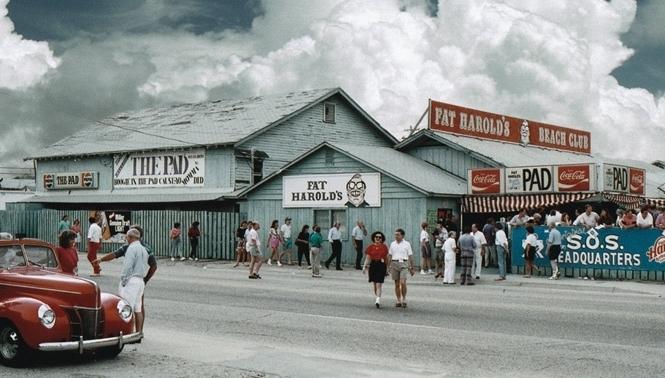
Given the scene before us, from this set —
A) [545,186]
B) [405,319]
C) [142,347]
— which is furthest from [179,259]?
[142,347]

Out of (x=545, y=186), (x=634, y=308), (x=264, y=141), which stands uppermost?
(x=264, y=141)

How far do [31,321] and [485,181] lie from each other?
2277 centimetres

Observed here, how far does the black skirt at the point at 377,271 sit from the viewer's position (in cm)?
1770

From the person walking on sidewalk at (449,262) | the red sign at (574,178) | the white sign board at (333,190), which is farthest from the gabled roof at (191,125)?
the person walking on sidewalk at (449,262)

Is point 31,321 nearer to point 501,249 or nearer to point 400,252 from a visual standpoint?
point 400,252

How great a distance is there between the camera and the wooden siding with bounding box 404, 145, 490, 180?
3494cm

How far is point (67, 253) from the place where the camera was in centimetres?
1305

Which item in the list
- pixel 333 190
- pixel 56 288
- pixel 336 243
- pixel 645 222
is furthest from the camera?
pixel 333 190

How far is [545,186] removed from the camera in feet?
96.6

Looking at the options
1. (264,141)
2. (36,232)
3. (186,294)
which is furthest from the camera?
(36,232)

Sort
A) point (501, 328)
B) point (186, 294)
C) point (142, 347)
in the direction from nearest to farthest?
point (142, 347) < point (501, 328) < point (186, 294)

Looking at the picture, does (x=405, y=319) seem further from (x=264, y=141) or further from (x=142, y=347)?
(x=264, y=141)

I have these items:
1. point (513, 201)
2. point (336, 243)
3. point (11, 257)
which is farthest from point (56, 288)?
point (513, 201)

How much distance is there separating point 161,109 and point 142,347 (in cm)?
4154
